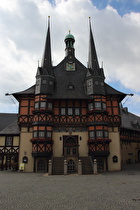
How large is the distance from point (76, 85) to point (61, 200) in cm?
2157

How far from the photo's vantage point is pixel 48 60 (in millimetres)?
31469

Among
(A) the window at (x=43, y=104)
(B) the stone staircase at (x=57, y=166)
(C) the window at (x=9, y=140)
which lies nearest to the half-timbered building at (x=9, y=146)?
(C) the window at (x=9, y=140)

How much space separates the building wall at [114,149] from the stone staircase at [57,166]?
24.5 ft

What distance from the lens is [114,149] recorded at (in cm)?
2741

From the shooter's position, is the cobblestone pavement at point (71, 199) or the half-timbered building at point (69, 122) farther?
the half-timbered building at point (69, 122)

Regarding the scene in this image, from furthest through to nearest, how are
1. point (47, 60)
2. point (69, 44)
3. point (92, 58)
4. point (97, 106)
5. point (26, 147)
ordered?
1. point (69, 44)
2. point (92, 58)
3. point (47, 60)
4. point (97, 106)
5. point (26, 147)

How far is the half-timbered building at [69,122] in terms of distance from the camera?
25688mm

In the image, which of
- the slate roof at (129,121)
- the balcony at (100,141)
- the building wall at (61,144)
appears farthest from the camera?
the slate roof at (129,121)

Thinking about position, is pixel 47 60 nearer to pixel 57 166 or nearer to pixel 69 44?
pixel 69 44

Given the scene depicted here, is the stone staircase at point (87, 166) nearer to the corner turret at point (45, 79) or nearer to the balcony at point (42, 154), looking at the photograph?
the balcony at point (42, 154)

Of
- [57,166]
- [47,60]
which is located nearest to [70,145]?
[57,166]

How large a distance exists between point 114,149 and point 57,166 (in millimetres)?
9333

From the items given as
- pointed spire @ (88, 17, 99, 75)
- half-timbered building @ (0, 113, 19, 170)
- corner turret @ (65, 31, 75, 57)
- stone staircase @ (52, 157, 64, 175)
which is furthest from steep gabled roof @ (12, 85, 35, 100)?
corner turret @ (65, 31, 75, 57)

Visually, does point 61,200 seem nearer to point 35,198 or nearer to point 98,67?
point 35,198
